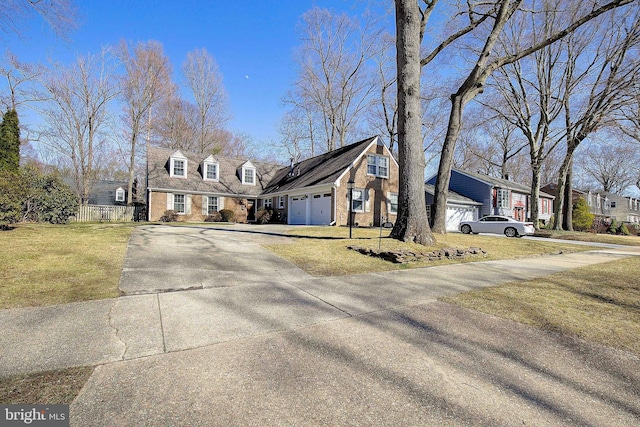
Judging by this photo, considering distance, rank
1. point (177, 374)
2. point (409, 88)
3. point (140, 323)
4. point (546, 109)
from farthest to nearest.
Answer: point (546, 109), point (409, 88), point (140, 323), point (177, 374)

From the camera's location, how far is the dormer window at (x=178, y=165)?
23.4m

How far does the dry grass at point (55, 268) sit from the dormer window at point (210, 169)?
16711 millimetres

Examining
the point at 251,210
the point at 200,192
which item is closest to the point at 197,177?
the point at 200,192

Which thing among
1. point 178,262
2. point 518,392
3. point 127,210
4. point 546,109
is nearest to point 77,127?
point 127,210

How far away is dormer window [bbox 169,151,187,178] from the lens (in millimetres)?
23358

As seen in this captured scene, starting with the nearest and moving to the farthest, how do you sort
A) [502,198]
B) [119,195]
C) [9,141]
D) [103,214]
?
[9,141], [103,214], [502,198], [119,195]

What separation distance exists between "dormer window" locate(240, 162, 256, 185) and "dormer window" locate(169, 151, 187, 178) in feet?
16.5

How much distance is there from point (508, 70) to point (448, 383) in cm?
2680

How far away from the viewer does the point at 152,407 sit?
81.8 inches

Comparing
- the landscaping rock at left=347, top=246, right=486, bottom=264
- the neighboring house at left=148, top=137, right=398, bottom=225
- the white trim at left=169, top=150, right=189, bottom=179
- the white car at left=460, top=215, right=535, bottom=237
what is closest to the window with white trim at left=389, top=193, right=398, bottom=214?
the neighboring house at left=148, top=137, right=398, bottom=225

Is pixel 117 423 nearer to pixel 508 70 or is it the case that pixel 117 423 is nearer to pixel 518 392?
pixel 518 392

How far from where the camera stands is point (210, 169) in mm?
25188

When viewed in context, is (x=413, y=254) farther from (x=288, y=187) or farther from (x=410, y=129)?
(x=288, y=187)

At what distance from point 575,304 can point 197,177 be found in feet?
82.3
